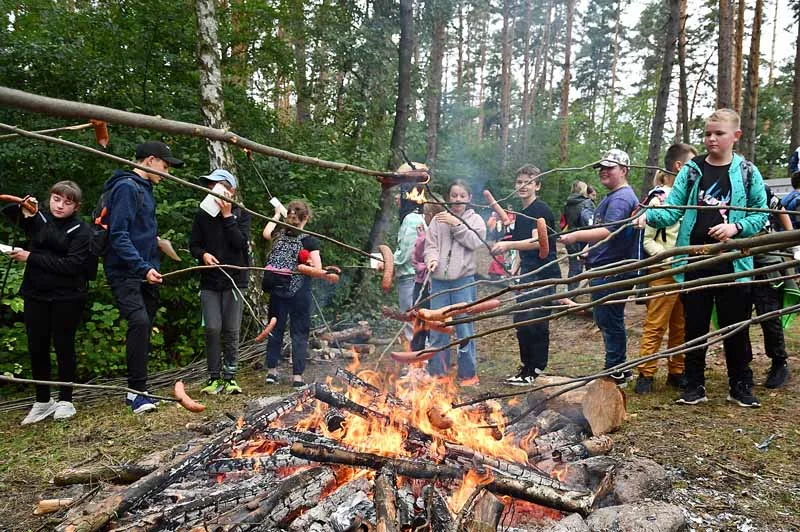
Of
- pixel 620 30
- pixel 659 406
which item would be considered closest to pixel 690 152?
pixel 659 406

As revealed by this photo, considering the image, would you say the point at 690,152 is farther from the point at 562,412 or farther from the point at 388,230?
the point at 388,230

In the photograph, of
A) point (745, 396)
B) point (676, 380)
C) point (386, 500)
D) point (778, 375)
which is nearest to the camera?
point (386, 500)

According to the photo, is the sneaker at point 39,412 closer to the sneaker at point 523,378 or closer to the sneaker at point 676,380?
the sneaker at point 523,378

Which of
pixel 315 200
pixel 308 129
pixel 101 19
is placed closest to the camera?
pixel 101 19

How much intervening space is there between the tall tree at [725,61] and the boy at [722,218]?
20.7 ft

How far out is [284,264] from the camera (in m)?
5.61

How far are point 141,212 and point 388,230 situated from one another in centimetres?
559

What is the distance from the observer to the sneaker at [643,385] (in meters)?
4.81

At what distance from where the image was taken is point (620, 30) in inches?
1278

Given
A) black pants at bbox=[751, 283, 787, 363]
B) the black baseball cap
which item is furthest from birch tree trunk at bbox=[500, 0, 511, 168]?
the black baseball cap

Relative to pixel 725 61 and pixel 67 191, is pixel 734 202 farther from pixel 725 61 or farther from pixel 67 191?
pixel 725 61

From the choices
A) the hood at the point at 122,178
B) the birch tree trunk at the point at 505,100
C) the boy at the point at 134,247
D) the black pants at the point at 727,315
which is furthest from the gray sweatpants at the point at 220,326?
the birch tree trunk at the point at 505,100

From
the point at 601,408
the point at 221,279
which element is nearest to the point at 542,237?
the point at 601,408

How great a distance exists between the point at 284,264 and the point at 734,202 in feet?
13.8
